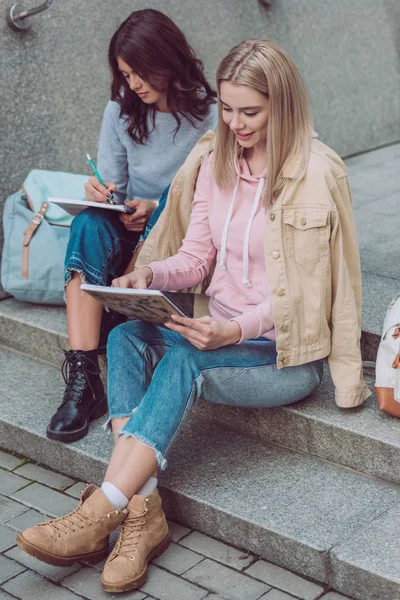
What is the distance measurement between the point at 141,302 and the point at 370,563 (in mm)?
1041

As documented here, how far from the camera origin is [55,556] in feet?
9.88

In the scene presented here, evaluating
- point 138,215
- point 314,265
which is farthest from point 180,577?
point 138,215

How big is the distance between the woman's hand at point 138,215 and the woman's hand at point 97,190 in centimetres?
9

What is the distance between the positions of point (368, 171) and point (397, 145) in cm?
86

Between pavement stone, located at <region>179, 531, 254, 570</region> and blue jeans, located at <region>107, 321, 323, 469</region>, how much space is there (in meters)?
0.36

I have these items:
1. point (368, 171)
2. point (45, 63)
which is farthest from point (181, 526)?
point (368, 171)

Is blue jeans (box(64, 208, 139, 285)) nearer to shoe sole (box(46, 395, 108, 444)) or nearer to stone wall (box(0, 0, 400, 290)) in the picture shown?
shoe sole (box(46, 395, 108, 444))

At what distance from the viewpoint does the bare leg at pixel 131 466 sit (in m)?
3.05

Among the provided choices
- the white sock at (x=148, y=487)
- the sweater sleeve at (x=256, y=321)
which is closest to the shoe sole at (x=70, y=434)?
the white sock at (x=148, y=487)

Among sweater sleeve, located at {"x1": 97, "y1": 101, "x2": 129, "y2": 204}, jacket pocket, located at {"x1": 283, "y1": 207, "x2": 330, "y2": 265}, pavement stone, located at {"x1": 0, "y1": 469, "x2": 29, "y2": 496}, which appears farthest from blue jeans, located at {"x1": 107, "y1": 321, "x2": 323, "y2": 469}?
sweater sleeve, located at {"x1": 97, "y1": 101, "x2": 129, "y2": 204}

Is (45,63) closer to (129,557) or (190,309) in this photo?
(190,309)

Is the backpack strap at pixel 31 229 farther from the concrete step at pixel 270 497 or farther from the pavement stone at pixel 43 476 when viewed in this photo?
the pavement stone at pixel 43 476

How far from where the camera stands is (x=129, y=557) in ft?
9.98

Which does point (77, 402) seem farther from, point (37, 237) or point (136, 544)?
point (37, 237)
